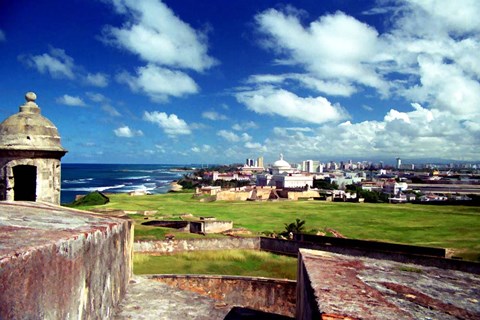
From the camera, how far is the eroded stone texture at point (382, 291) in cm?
348

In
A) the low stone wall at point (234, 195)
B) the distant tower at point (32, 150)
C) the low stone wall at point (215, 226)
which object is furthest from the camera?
the low stone wall at point (234, 195)

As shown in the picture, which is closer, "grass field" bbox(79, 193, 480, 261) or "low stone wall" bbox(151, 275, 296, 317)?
"low stone wall" bbox(151, 275, 296, 317)

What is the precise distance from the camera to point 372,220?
3409cm

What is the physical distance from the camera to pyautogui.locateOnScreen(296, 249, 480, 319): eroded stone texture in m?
3.48

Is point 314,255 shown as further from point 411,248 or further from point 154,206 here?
point 154,206

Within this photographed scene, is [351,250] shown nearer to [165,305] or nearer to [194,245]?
[194,245]

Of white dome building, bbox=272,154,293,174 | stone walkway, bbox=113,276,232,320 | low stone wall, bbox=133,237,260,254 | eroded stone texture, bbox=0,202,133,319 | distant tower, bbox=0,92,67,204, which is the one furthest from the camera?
white dome building, bbox=272,154,293,174

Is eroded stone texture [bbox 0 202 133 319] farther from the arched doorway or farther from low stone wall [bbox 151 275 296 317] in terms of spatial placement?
the arched doorway

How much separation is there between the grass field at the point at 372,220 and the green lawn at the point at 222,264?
445cm

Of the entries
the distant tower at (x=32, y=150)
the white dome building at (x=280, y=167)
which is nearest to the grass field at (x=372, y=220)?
the distant tower at (x=32, y=150)

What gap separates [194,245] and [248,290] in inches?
247

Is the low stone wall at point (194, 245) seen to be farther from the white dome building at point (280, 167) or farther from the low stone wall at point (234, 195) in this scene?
the white dome building at point (280, 167)

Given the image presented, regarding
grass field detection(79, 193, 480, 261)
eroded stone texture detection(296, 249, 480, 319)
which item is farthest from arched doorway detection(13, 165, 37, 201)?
grass field detection(79, 193, 480, 261)

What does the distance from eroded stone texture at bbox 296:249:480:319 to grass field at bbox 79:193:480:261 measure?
49.8ft
